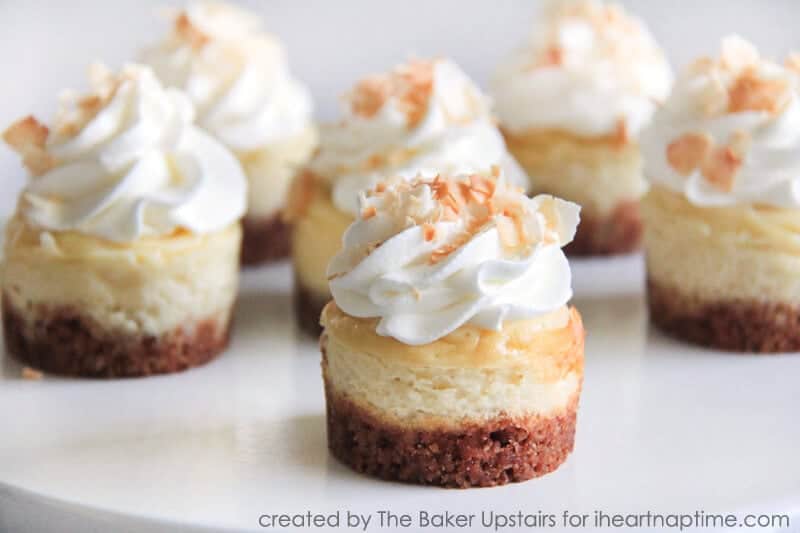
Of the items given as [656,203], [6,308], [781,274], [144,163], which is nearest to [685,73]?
[656,203]

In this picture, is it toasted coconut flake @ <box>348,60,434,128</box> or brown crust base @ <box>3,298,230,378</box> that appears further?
toasted coconut flake @ <box>348,60,434,128</box>

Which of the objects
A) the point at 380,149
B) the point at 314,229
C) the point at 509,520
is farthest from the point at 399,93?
the point at 509,520

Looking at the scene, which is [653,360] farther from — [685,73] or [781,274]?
[685,73]

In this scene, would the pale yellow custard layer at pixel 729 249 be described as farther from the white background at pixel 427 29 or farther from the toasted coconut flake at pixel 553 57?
the white background at pixel 427 29

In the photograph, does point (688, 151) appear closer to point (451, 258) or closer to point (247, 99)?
point (451, 258)

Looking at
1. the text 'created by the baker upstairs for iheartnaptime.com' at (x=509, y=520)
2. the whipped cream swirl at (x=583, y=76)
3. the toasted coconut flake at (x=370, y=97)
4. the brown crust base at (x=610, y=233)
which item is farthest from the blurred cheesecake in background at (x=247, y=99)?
the text 'created by the baker upstairs for iheartnaptime.com' at (x=509, y=520)

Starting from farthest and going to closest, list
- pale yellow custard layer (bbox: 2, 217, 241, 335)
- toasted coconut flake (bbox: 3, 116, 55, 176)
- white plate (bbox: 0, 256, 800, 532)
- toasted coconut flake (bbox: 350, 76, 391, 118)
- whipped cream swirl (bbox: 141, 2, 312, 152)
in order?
whipped cream swirl (bbox: 141, 2, 312, 152) → toasted coconut flake (bbox: 350, 76, 391, 118) → toasted coconut flake (bbox: 3, 116, 55, 176) → pale yellow custard layer (bbox: 2, 217, 241, 335) → white plate (bbox: 0, 256, 800, 532)

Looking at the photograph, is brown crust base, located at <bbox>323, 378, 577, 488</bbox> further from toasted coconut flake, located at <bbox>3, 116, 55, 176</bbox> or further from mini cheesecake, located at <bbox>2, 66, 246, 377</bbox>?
toasted coconut flake, located at <bbox>3, 116, 55, 176</bbox>

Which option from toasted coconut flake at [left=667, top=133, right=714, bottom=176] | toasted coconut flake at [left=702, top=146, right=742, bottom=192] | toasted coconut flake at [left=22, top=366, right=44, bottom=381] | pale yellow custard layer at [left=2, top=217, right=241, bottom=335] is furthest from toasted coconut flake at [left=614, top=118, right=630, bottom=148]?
toasted coconut flake at [left=22, top=366, right=44, bottom=381]

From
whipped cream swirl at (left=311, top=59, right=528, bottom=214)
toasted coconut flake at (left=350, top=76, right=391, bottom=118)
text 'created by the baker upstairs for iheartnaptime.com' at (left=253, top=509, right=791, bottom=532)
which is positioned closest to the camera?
text 'created by the baker upstairs for iheartnaptime.com' at (left=253, top=509, right=791, bottom=532)
